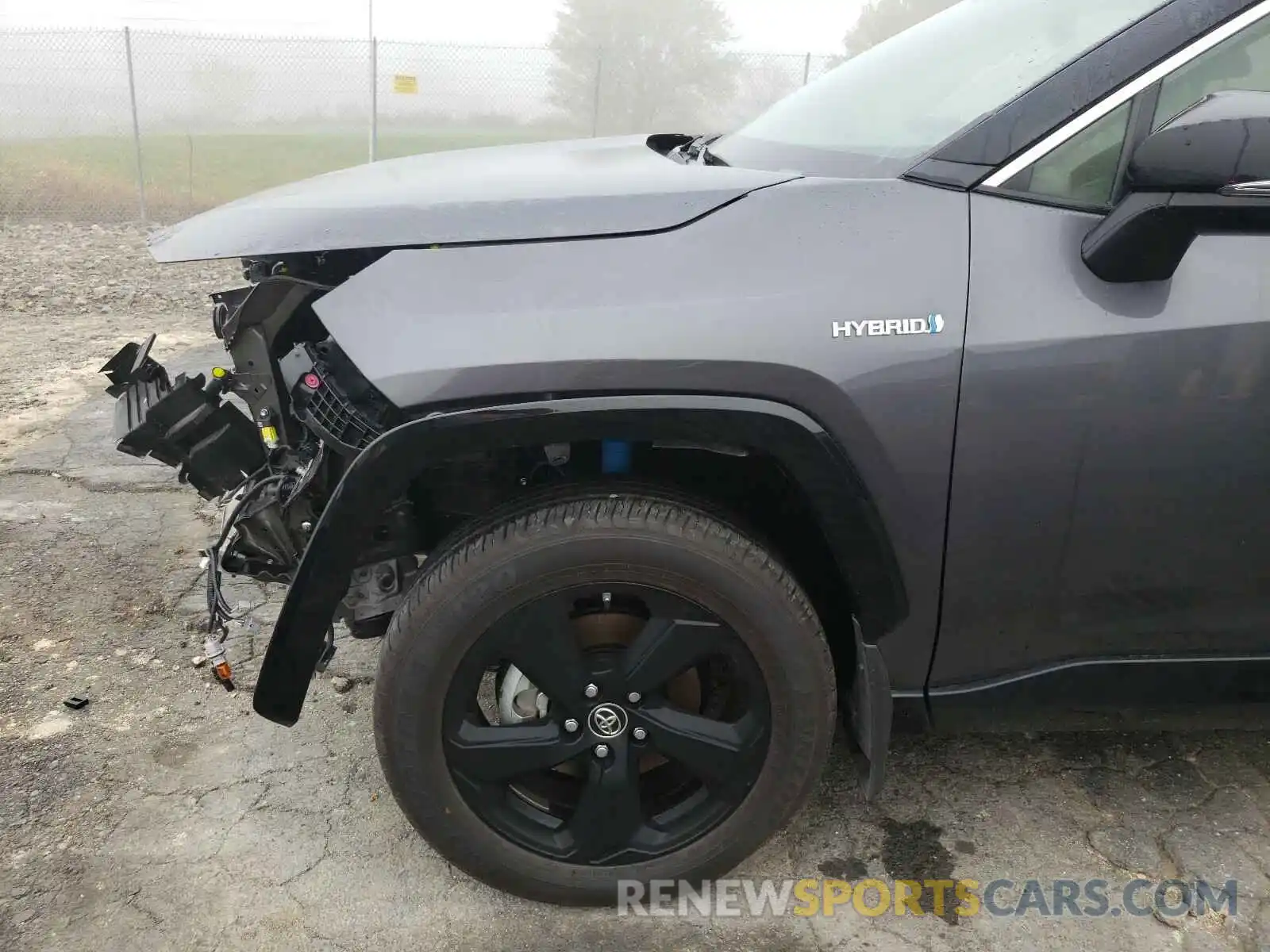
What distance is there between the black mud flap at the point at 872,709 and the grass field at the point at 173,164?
8.71 metres

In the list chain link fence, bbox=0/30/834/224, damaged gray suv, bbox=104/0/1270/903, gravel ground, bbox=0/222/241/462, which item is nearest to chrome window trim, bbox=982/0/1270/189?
damaged gray suv, bbox=104/0/1270/903

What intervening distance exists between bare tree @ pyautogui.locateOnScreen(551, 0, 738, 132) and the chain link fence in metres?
0.12

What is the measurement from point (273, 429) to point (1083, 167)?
166cm

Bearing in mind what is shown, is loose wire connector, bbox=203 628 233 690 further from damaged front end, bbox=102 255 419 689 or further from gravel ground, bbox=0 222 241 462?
gravel ground, bbox=0 222 241 462

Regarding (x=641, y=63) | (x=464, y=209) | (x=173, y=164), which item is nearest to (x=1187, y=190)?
(x=464, y=209)

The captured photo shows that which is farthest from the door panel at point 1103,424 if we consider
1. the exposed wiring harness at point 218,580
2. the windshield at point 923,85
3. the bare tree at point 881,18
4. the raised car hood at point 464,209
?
the bare tree at point 881,18

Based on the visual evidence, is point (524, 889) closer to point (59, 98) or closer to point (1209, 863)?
point (1209, 863)

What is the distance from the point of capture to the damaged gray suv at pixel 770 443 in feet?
5.14

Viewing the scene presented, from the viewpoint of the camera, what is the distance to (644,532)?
1.66 m

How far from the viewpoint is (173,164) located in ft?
48.2

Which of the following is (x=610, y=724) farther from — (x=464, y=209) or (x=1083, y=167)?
(x=1083, y=167)

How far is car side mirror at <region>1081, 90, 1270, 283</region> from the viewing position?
1420 mm
